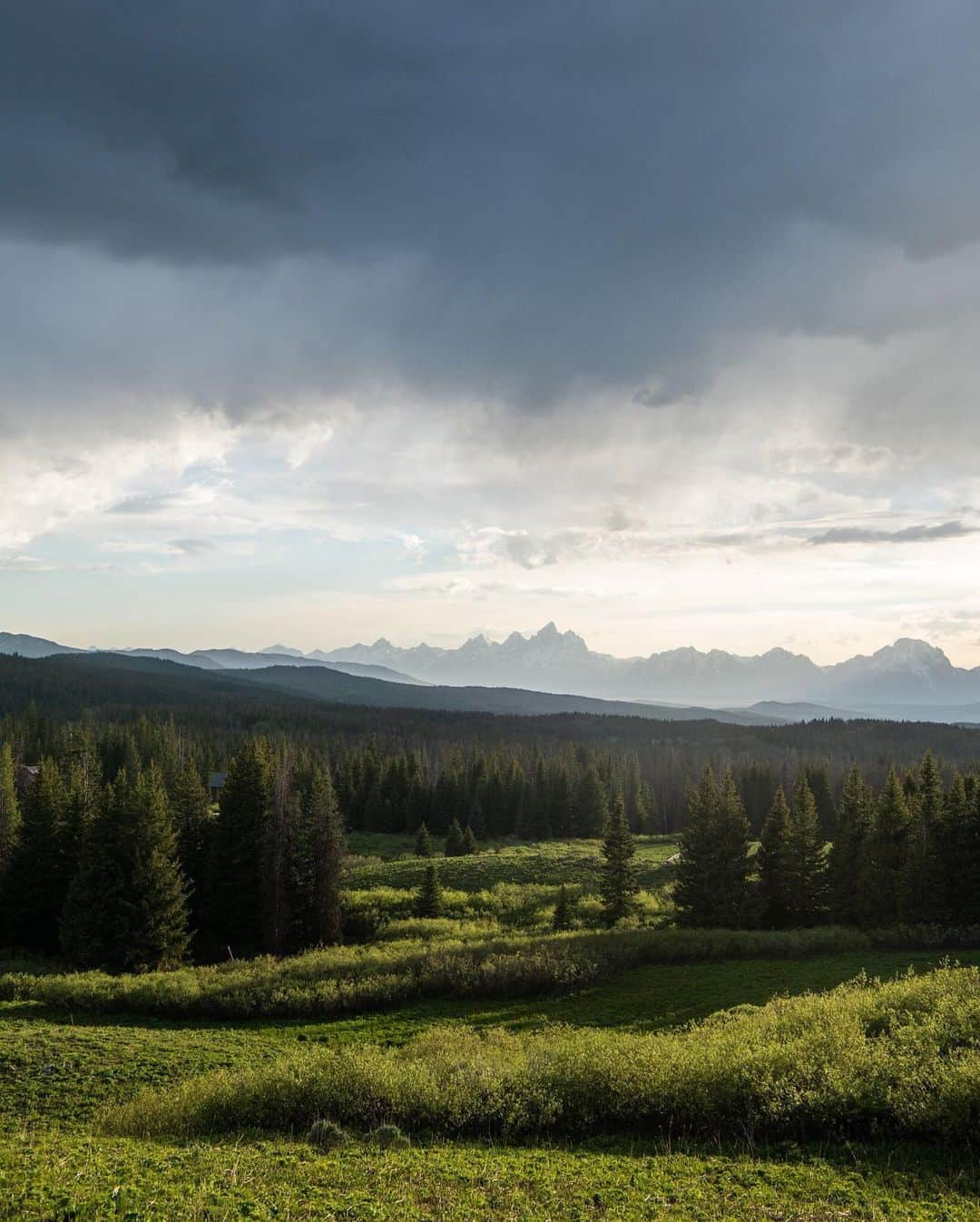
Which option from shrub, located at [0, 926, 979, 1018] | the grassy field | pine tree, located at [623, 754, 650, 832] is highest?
the grassy field

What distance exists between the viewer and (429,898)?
5138cm

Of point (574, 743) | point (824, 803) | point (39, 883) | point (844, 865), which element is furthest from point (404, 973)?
point (574, 743)

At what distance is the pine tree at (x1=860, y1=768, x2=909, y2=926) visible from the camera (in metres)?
47.2

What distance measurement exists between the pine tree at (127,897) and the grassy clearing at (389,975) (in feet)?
13.8

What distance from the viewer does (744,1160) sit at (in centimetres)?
1595

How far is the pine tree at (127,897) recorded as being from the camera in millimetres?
40656

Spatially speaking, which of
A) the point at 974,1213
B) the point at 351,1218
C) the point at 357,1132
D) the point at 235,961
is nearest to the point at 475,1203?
the point at 351,1218

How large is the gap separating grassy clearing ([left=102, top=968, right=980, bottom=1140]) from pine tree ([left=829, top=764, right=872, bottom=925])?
3102 cm

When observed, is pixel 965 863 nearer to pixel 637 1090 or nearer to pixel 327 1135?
pixel 637 1090

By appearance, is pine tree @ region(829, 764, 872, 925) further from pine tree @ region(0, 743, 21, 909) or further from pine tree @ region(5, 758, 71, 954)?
pine tree @ region(0, 743, 21, 909)

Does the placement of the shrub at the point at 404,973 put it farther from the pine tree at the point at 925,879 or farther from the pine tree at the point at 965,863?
the pine tree at the point at 965,863

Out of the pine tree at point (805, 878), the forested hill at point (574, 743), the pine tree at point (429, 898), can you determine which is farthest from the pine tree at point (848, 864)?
the forested hill at point (574, 743)

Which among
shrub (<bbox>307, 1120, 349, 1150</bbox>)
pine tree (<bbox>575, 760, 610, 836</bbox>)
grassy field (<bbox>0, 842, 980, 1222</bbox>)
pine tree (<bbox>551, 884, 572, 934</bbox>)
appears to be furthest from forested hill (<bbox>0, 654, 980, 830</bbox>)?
shrub (<bbox>307, 1120, 349, 1150</bbox>)

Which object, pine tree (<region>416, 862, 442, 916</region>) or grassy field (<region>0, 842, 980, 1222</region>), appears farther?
pine tree (<region>416, 862, 442, 916</region>)
